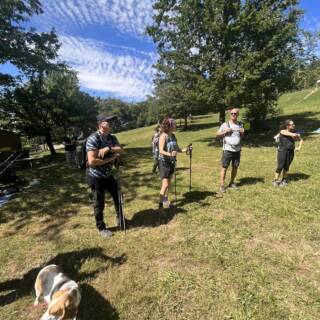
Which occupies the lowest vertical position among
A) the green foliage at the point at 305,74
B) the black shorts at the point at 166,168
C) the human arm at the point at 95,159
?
the black shorts at the point at 166,168

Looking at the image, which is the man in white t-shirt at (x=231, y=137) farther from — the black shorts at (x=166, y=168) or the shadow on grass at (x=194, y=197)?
the black shorts at (x=166, y=168)

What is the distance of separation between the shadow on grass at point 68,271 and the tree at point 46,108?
15.3 m

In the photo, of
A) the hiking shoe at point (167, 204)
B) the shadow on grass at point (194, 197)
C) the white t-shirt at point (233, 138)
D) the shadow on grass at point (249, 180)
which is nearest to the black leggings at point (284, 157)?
the shadow on grass at point (249, 180)

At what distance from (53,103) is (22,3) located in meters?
11.8

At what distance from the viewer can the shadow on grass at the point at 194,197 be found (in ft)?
21.9

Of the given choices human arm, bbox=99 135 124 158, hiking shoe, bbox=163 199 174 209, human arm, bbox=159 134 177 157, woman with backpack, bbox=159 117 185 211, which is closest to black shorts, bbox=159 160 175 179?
woman with backpack, bbox=159 117 185 211

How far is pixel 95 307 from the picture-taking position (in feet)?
11.2

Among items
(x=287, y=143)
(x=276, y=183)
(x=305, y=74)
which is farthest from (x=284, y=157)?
(x=305, y=74)

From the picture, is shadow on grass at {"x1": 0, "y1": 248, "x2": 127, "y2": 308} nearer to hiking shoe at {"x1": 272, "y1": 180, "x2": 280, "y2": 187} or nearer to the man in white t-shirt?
the man in white t-shirt

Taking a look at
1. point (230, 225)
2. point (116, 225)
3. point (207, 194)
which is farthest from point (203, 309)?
point (207, 194)

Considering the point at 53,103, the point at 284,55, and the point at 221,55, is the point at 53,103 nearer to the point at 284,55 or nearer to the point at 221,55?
the point at 221,55

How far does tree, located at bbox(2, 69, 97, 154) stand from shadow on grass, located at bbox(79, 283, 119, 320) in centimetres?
1641

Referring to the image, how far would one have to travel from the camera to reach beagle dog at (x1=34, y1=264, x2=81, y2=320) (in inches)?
110

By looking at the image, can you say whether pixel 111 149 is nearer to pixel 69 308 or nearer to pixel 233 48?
pixel 69 308
